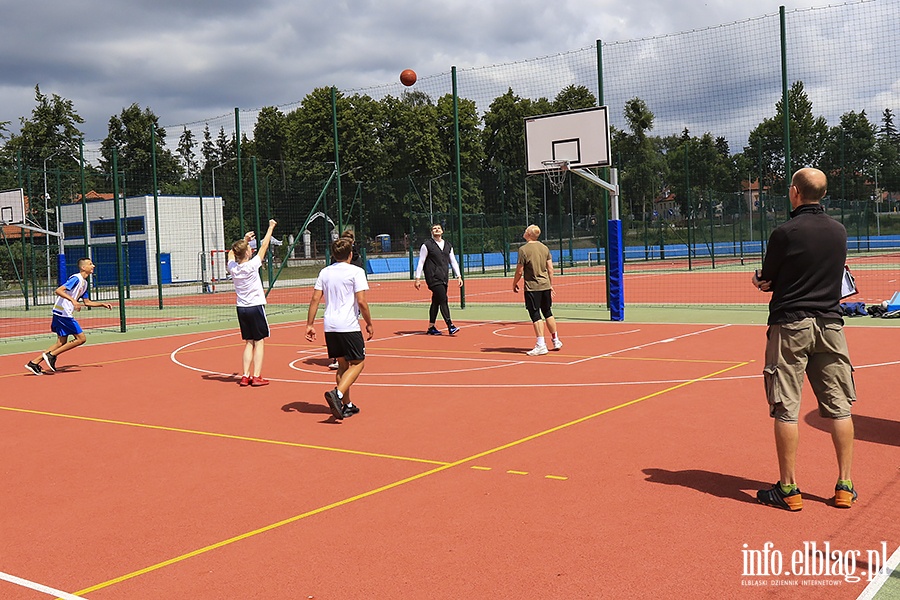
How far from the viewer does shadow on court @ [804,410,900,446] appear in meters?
6.75

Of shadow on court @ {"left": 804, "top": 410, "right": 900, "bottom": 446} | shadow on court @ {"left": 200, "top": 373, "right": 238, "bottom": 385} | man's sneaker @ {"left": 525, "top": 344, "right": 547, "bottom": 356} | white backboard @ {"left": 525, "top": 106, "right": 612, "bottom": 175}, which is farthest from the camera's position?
white backboard @ {"left": 525, "top": 106, "right": 612, "bottom": 175}

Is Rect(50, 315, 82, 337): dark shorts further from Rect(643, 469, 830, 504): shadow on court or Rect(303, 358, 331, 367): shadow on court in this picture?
Rect(643, 469, 830, 504): shadow on court

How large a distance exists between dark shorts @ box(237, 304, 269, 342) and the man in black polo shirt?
6979 mm

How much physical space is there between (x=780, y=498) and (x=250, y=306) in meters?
7.32

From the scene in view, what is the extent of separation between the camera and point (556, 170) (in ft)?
59.5

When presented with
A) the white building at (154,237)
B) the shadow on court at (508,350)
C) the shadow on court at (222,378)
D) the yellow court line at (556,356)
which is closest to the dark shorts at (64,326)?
the shadow on court at (222,378)

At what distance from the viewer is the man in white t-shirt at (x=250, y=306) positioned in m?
10.8

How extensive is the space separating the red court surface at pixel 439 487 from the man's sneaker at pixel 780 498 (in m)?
0.09

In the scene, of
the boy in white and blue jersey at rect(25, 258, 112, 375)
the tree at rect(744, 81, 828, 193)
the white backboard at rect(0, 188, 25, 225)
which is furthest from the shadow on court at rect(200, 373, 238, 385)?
the white backboard at rect(0, 188, 25, 225)

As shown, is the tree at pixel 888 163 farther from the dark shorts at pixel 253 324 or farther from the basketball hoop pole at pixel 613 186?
the dark shorts at pixel 253 324

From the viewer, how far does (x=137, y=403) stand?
9.86 meters

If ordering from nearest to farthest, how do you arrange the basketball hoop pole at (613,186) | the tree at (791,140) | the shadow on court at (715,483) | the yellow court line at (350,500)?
1. the yellow court line at (350,500)
2. the shadow on court at (715,483)
3. the basketball hoop pole at (613,186)
4. the tree at (791,140)

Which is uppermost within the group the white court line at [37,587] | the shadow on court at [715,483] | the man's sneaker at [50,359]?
the man's sneaker at [50,359]

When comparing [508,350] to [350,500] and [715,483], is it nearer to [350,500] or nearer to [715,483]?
[715,483]
